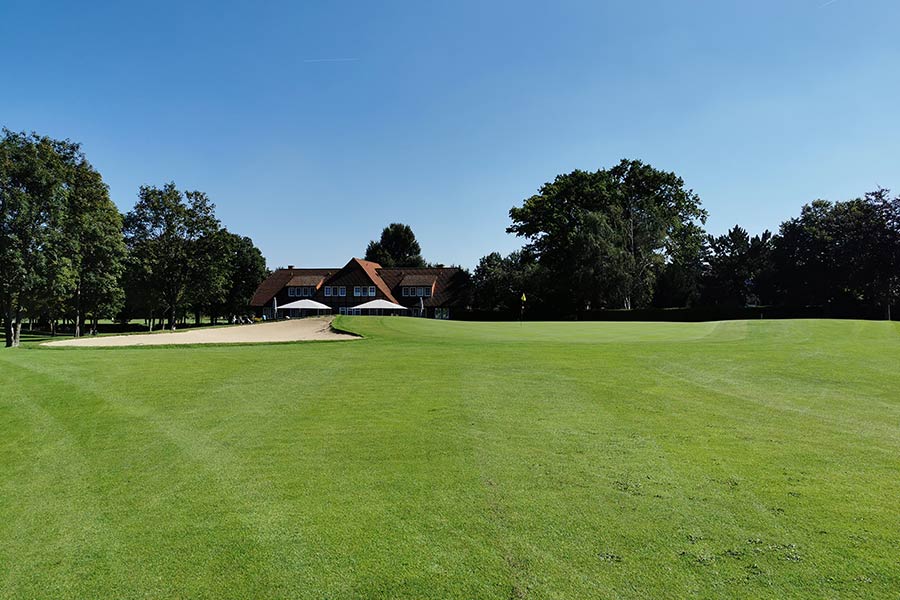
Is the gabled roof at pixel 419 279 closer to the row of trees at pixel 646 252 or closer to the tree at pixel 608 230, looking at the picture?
the row of trees at pixel 646 252

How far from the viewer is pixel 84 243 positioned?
150 feet

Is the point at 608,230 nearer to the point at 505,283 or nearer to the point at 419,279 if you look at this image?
the point at 505,283

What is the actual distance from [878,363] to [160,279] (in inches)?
2457

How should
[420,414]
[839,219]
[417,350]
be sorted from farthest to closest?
[839,219]
[417,350]
[420,414]

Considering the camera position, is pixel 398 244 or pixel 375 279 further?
pixel 398 244

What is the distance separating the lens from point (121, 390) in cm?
1079

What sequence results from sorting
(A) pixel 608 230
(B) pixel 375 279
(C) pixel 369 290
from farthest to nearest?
1. (B) pixel 375 279
2. (C) pixel 369 290
3. (A) pixel 608 230

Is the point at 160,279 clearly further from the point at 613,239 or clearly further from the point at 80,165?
the point at 613,239

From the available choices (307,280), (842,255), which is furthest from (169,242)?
(842,255)

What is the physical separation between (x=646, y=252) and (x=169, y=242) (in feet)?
171

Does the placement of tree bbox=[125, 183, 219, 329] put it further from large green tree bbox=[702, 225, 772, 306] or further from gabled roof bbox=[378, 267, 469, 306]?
large green tree bbox=[702, 225, 772, 306]

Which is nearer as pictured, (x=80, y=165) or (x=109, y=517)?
(x=109, y=517)

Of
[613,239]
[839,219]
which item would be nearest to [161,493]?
[613,239]

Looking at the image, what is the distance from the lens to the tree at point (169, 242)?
189 ft
